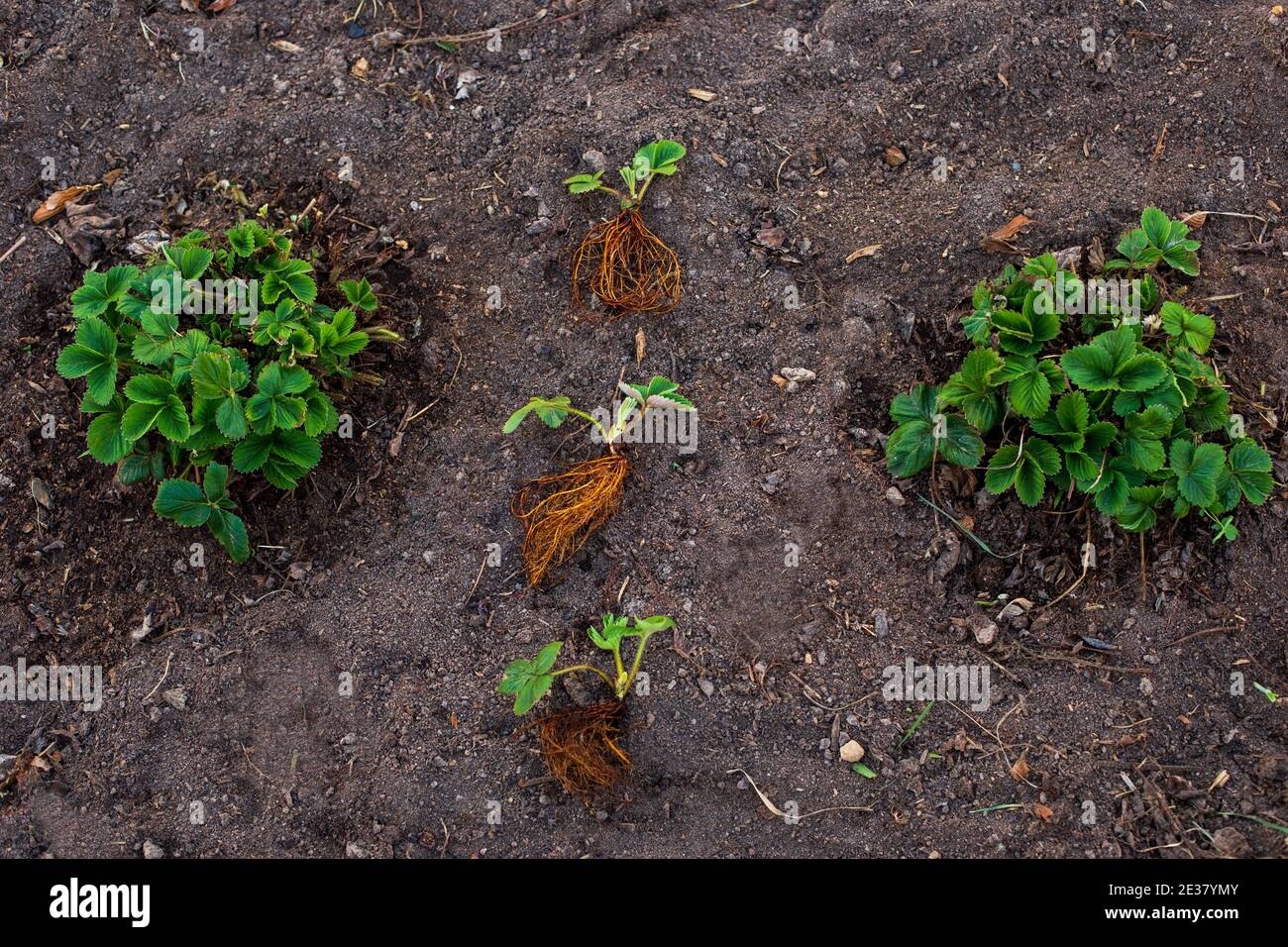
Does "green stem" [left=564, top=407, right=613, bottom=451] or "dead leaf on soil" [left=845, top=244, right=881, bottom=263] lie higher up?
"dead leaf on soil" [left=845, top=244, right=881, bottom=263]

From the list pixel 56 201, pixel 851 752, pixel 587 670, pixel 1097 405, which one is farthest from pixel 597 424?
pixel 56 201

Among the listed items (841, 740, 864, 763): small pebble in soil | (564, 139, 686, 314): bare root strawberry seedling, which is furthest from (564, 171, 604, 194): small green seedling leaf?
(841, 740, 864, 763): small pebble in soil

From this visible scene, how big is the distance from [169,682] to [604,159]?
222 cm

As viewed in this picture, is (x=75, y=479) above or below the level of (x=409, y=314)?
below

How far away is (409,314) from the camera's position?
348 centimetres

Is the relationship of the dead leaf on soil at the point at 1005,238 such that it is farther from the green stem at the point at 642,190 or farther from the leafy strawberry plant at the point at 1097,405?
the green stem at the point at 642,190

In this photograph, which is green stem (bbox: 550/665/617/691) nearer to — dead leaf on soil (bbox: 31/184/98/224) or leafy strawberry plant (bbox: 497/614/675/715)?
leafy strawberry plant (bbox: 497/614/675/715)

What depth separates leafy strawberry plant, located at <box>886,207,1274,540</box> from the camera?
2832 millimetres

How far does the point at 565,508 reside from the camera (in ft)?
10.0

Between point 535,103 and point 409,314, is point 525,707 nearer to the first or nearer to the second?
point 409,314

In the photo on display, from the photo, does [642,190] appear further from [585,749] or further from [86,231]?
[86,231]

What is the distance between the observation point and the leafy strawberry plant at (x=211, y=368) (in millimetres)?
2896

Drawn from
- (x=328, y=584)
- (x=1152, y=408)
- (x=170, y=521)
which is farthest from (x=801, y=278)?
(x=170, y=521)

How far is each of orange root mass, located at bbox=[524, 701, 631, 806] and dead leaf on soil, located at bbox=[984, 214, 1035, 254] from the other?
198cm
